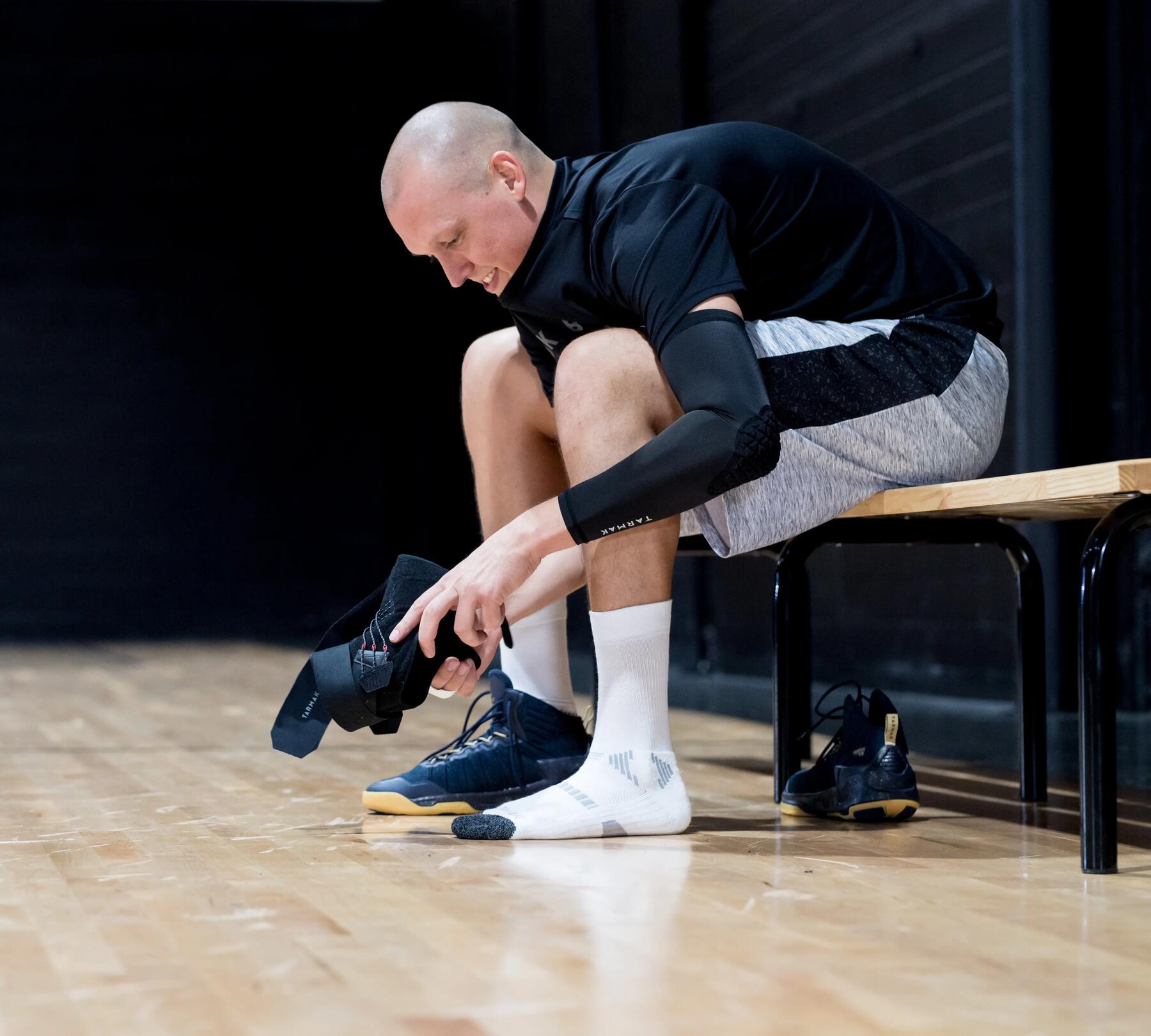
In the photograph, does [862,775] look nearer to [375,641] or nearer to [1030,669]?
[1030,669]

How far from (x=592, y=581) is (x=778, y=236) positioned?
421 mm

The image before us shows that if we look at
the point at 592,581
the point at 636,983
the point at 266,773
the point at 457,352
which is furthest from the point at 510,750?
the point at 457,352

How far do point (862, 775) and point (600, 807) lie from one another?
327 mm

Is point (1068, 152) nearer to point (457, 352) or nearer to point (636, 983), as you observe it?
point (636, 983)

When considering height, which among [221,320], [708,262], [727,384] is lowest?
[727,384]

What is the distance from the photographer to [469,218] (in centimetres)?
151

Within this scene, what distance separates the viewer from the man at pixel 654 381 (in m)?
1.38

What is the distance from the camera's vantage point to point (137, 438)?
710 centimetres

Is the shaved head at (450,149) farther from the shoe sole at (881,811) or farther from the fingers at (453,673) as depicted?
the shoe sole at (881,811)

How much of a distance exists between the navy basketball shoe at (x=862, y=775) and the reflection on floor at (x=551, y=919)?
0.12ft

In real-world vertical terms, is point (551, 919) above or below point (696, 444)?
below

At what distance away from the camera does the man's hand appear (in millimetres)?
1366

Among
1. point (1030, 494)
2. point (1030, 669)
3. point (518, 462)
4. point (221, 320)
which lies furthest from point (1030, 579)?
point (221, 320)

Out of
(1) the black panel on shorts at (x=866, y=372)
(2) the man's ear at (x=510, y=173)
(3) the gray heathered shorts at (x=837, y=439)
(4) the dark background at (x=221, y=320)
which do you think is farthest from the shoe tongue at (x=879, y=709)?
(4) the dark background at (x=221, y=320)
